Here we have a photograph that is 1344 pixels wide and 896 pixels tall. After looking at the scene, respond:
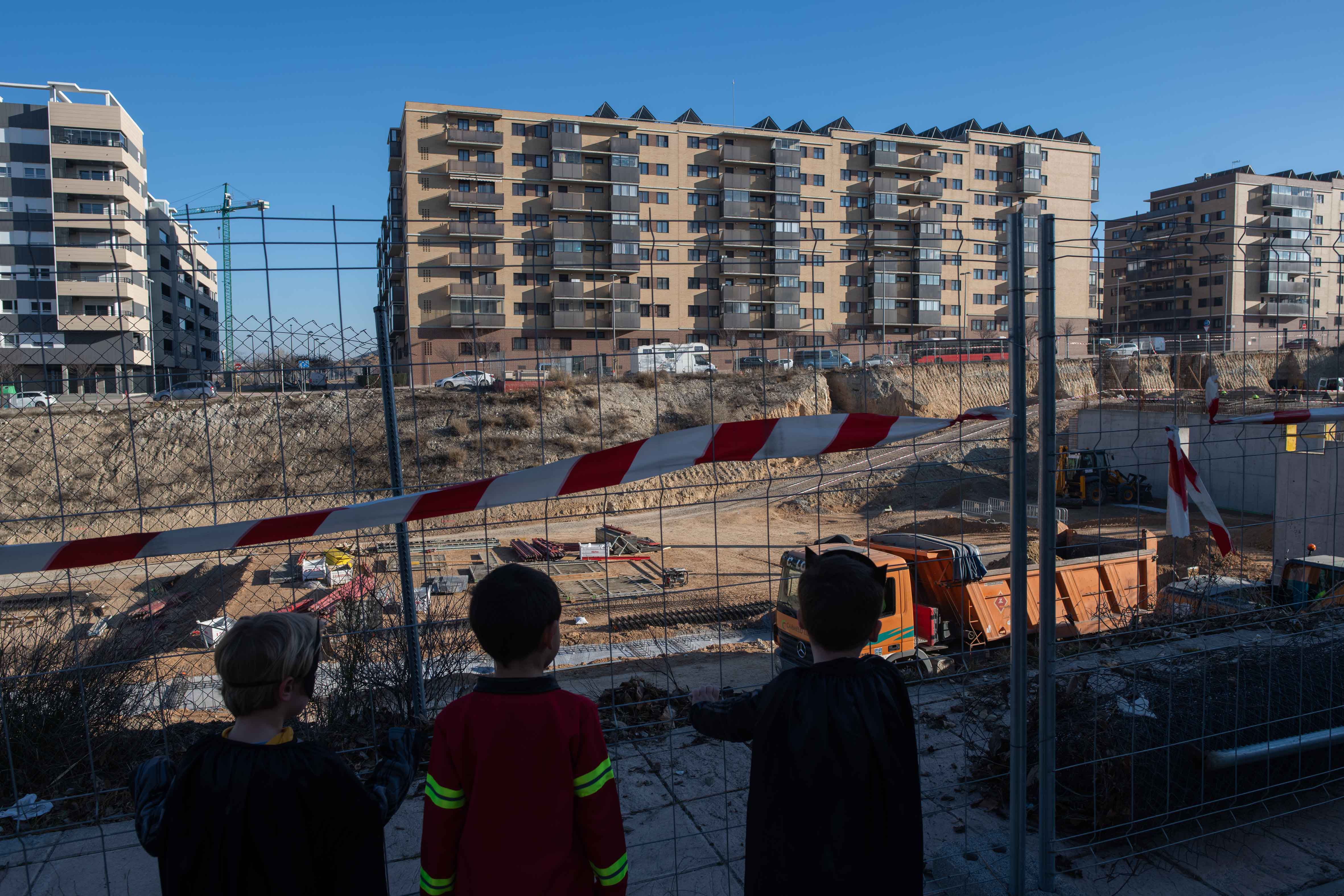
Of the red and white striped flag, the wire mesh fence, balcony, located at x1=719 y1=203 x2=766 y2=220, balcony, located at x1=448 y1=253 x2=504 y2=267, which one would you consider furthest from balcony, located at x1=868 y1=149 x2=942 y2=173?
the red and white striped flag

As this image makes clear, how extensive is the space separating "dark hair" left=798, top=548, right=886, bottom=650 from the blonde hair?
112 centimetres

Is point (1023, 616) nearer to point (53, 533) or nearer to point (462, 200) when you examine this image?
point (53, 533)

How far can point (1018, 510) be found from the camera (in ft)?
8.44

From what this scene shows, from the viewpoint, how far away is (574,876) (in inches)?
70.8

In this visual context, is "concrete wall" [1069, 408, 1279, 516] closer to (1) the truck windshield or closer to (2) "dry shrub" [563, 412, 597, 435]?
(1) the truck windshield

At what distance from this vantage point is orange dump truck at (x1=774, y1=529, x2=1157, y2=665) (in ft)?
30.8

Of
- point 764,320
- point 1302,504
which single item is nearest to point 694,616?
point 1302,504

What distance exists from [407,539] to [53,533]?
1695cm

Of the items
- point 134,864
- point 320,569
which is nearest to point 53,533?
point 320,569

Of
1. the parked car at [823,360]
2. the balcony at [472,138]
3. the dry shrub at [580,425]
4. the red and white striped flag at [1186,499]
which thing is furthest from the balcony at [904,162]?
the red and white striped flag at [1186,499]

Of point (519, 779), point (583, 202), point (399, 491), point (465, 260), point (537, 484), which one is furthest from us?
point (583, 202)

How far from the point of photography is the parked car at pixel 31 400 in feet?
14.1

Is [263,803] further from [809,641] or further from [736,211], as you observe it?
[736,211]

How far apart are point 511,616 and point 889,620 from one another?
8439mm
